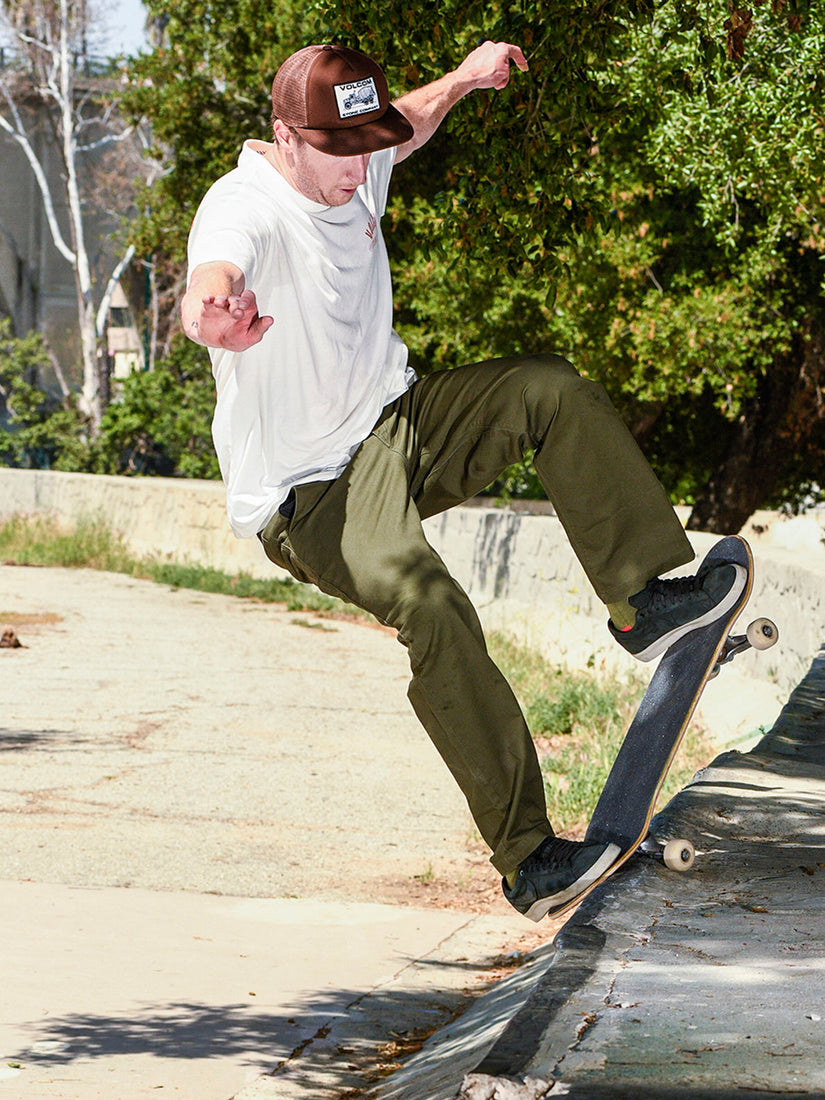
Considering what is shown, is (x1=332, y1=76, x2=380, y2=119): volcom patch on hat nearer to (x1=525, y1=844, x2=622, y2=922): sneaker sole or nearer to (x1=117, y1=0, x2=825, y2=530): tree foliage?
(x1=525, y1=844, x2=622, y2=922): sneaker sole

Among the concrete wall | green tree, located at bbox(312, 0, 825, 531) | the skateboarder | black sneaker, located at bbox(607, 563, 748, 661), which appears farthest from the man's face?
the concrete wall

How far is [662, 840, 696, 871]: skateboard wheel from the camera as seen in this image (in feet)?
13.7

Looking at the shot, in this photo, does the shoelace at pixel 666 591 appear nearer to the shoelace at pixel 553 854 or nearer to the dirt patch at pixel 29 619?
the shoelace at pixel 553 854

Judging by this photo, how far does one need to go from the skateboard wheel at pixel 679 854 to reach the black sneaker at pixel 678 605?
539 millimetres

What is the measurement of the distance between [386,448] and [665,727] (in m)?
1.13

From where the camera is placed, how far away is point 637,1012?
3.12m

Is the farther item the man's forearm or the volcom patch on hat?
the man's forearm

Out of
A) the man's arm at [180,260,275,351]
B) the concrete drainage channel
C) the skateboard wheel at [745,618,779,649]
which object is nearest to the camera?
the concrete drainage channel

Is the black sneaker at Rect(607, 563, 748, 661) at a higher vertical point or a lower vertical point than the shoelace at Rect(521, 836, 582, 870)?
higher

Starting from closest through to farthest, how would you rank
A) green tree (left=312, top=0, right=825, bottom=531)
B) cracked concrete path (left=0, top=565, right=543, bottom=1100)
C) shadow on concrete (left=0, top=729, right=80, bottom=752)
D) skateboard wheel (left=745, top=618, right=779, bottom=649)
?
skateboard wheel (left=745, top=618, right=779, bottom=649) < cracked concrete path (left=0, top=565, right=543, bottom=1100) < green tree (left=312, top=0, right=825, bottom=531) < shadow on concrete (left=0, top=729, right=80, bottom=752)

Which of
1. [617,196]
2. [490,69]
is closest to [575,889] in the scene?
[490,69]

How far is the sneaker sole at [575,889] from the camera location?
148 inches

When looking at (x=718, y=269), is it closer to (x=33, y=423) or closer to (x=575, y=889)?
(x=575, y=889)

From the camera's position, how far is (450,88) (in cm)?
418
